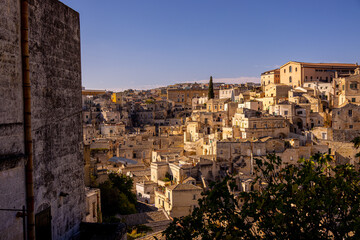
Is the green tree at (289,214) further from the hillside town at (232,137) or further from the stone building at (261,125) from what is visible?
the stone building at (261,125)

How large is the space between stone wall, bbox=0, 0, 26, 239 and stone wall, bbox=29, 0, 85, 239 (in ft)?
1.07

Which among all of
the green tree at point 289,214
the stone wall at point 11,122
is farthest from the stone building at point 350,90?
the stone wall at point 11,122

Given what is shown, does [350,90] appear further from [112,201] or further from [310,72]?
[112,201]

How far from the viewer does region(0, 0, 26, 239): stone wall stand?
14.6 ft

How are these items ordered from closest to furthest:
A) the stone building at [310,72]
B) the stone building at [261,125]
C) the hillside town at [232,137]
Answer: the hillside town at [232,137] → the stone building at [261,125] → the stone building at [310,72]

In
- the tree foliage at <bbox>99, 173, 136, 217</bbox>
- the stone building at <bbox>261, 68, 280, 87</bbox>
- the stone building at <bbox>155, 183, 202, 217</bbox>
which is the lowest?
the stone building at <bbox>155, 183, 202, 217</bbox>

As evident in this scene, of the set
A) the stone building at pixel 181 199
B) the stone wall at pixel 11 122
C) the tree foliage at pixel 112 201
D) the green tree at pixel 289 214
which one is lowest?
the stone building at pixel 181 199

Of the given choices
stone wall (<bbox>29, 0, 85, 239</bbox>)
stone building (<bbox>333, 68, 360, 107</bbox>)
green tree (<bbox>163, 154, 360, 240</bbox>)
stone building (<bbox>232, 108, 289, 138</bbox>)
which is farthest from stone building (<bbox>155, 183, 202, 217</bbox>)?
stone building (<bbox>333, 68, 360, 107</bbox>)

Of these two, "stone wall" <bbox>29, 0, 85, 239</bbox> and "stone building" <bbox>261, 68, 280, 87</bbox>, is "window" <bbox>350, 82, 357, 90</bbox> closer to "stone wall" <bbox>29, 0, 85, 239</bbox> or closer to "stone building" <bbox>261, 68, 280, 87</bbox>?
"stone building" <bbox>261, 68, 280, 87</bbox>

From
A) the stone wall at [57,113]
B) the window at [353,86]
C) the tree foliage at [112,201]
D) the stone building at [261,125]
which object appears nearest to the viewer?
the stone wall at [57,113]

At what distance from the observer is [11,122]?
4.61 meters

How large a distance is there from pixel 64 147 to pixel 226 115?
4131 centimetres

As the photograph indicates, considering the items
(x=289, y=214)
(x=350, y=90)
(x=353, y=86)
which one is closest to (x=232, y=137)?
(x=350, y=90)

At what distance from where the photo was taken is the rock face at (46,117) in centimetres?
454
